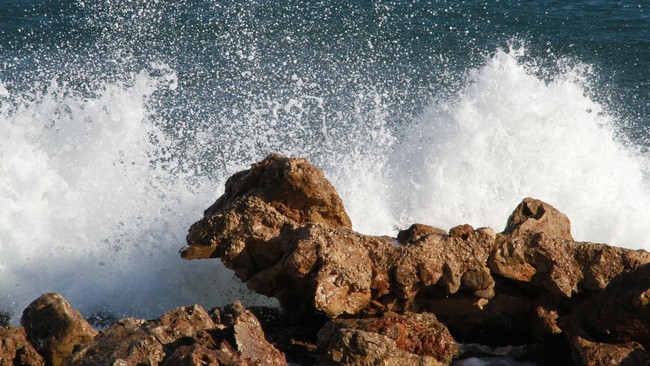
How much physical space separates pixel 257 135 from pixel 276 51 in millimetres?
2974

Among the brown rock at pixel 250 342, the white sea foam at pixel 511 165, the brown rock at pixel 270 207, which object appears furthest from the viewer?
the white sea foam at pixel 511 165

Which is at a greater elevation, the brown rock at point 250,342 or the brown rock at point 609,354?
the brown rock at point 609,354

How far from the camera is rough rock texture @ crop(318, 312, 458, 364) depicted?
620cm

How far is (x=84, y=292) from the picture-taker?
329 inches

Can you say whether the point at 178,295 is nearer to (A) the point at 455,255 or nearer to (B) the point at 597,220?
(A) the point at 455,255

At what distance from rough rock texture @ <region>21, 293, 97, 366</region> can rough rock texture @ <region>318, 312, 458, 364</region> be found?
1.68m

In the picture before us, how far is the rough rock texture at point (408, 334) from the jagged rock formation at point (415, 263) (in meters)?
0.22

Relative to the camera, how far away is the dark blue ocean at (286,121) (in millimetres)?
8984

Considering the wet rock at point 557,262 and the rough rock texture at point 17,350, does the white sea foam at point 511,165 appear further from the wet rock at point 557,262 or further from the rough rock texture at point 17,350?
the rough rock texture at point 17,350

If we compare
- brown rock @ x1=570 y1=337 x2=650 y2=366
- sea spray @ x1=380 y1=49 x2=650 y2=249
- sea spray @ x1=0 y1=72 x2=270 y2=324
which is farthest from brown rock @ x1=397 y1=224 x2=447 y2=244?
sea spray @ x1=380 y1=49 x2=650 y2=249

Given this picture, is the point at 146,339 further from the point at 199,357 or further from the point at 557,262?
the point at 557,262

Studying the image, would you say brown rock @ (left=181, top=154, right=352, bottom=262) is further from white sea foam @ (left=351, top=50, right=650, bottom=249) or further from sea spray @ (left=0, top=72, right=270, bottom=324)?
white sea foam @ (left=351, top=50, right=650, bottom=249)

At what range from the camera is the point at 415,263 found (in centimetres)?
679

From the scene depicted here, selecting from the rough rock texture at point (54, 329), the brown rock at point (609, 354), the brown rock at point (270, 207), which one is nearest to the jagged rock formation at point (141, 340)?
the rough rock texture at point (54, 329)
